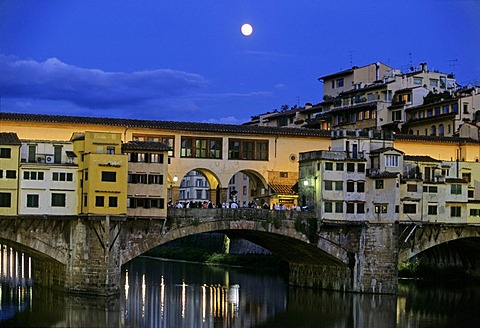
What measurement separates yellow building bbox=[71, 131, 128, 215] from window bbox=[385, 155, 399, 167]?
17.6m

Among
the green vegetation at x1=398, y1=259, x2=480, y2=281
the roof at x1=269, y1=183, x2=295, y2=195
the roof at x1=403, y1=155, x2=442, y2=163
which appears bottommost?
the green vegetation at x1=398, y1=259, x2=480, y2=281

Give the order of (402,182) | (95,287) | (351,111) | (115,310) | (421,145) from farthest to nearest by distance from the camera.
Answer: (351,111), (421,145), (402,182), (95,287), (115,310)

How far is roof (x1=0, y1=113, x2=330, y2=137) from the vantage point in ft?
197

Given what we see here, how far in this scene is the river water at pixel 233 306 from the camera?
→ 162 ft

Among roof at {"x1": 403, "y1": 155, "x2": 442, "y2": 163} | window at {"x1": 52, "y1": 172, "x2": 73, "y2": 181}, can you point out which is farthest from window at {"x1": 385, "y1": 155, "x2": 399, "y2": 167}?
window at {"x1": 52, "y1": 172, "x2": 73, "y2": 181}

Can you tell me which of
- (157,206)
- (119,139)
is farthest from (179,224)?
(119,139)

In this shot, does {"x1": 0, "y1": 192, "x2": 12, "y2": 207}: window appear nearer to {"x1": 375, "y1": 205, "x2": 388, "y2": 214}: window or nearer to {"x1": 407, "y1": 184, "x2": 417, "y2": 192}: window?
{"x1": 375, "y1": 205, "x2": 388, "y2": 214}: window

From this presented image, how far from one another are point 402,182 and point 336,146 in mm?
4904

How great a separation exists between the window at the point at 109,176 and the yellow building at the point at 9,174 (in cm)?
485

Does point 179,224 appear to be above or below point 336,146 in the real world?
below

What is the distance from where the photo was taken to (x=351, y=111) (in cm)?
8894

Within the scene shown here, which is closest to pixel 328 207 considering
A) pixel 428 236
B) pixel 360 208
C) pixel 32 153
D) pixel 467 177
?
pixel 360 208

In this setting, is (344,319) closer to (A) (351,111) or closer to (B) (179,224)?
(B) (179,224)

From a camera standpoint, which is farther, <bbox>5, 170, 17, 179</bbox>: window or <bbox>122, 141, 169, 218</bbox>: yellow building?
<bbox>122, 141, 169, 218</bbox>: yellow building
